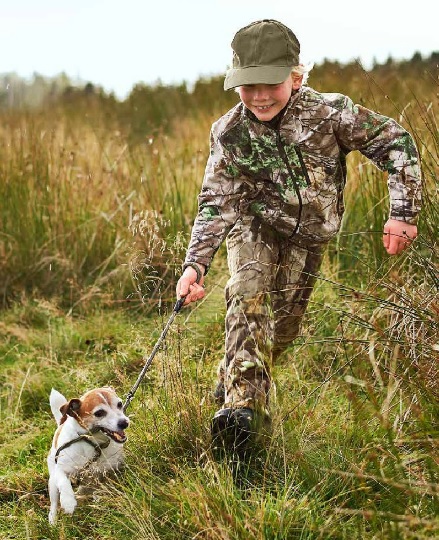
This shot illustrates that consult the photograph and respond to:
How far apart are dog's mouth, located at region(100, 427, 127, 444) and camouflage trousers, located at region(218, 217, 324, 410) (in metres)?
0.44

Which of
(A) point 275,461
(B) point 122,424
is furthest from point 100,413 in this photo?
(A) point 275,461

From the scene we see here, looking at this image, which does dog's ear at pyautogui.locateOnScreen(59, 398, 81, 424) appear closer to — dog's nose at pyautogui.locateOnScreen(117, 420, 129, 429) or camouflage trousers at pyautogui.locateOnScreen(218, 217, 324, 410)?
dog's nose at pyautogui.locateOnScreen(117, 420, 129, 429)

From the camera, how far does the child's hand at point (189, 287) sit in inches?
146

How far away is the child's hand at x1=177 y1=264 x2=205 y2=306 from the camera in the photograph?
3719 mm

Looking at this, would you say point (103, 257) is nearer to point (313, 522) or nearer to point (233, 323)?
point (233, 323)

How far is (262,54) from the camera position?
3699 mm

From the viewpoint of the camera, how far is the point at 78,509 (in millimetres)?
3494

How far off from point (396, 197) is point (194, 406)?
1.21 meters

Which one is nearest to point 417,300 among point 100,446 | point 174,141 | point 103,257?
point 100,446

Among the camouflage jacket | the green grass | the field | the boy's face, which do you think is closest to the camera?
the green grass

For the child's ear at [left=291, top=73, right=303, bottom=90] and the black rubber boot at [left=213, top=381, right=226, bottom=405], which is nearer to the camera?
the child's ear at [left=291, top=73, right=303, bottom=90]

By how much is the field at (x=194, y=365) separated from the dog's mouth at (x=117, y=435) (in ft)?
0.37

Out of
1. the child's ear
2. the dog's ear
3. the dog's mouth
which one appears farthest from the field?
the child's ear

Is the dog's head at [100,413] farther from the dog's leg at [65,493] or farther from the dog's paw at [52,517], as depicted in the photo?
the dog's paw at [52,517]
